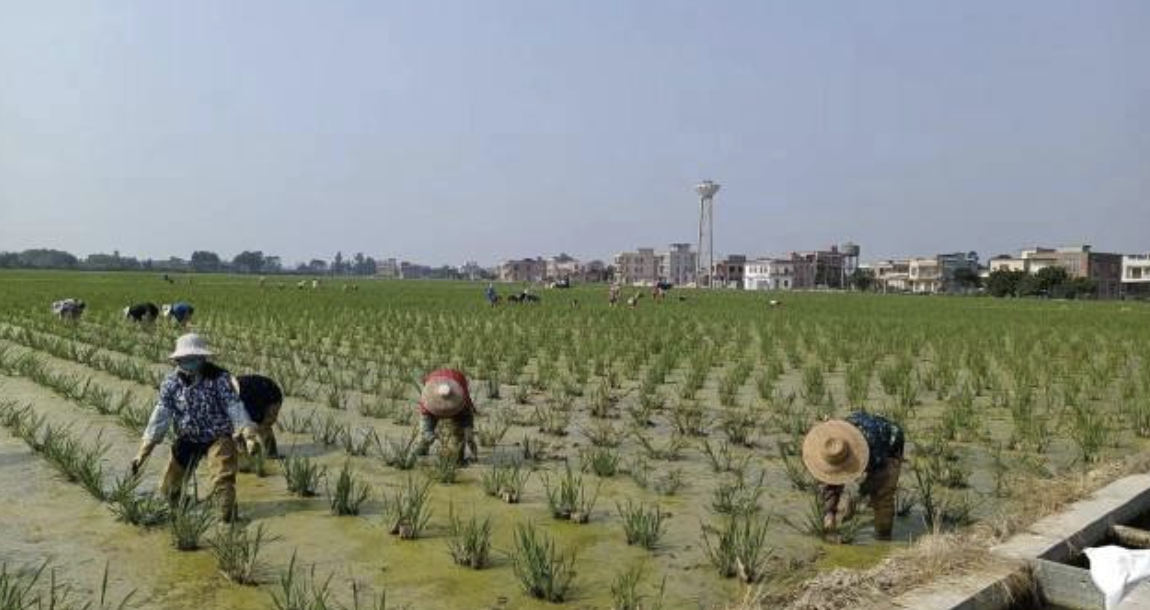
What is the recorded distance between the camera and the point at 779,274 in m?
116

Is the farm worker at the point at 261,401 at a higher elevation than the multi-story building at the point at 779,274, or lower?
lower

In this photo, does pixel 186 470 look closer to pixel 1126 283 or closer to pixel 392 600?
pixel 392 600

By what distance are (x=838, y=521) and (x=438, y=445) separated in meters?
2.99

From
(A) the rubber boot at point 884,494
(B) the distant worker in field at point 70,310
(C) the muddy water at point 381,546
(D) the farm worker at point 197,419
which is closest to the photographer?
(C) the muddy water at point 381,546

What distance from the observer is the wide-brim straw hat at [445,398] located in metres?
5.57

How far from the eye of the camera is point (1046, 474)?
5.69 meters

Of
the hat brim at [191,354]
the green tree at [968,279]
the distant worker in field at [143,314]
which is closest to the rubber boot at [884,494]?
the hat brim at [191,354]

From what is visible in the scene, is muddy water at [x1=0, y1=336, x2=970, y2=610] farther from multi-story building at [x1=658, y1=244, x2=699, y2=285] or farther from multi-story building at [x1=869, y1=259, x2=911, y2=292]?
multi-story building at [x1=658, y1=244, x2=699, y2=285]

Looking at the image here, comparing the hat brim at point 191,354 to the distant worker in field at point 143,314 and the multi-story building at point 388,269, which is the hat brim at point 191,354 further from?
the multi-story building at point 388,269

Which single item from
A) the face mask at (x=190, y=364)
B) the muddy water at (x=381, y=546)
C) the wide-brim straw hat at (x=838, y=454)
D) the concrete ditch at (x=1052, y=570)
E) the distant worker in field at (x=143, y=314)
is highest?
the face mask at (x=190, y=364)

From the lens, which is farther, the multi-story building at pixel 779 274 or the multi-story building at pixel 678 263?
the multi-story building at pixel 678 263

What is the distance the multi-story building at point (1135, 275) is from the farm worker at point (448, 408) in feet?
350

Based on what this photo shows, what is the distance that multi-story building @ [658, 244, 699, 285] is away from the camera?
476 feet

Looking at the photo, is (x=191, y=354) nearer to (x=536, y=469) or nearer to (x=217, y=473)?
(x=217, y=473)
